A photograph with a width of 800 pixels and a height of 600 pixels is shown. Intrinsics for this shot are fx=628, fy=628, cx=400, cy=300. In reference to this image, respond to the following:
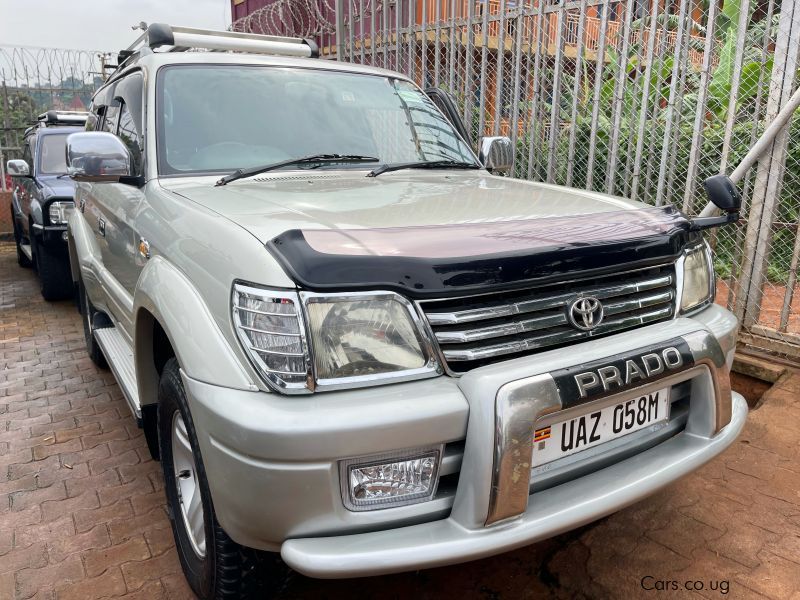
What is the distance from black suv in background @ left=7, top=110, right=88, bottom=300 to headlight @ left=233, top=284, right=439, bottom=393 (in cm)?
446

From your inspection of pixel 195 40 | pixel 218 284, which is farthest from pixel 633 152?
pixel 218 284

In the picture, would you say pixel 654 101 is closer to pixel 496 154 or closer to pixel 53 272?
pixel 496 154

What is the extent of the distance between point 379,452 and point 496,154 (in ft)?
7.38

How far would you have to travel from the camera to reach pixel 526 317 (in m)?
1.76

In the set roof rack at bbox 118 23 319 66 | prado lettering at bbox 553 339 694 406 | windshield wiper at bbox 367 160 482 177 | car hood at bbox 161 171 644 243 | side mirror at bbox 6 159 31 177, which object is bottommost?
prado lettering at bbox 553 339 694 406

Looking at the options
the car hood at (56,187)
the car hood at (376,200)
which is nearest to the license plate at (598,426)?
the car hood at (376,200)

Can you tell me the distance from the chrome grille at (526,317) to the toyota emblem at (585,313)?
0.01 metres

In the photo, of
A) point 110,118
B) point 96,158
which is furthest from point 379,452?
point 110,118

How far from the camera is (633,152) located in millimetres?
4551

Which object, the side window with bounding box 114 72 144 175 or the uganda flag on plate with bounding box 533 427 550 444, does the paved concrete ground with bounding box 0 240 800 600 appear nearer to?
the uganda flag on plate with bounding box 533 427 550 444

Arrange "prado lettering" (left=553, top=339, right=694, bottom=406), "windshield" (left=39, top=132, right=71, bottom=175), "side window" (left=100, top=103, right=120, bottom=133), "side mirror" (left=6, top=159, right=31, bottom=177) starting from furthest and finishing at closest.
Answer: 1. "windshield" (left=39, top=132, right=71, bottom=175)
2. "side mirror" (left=6, top=159, right=31, bottom=177)
3. "side window" (left=100, top=103, right=120, bottom=133)
4. "prado lettering" (left=553, top=339, right=694, bottom=406)

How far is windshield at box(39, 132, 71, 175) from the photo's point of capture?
269 inches

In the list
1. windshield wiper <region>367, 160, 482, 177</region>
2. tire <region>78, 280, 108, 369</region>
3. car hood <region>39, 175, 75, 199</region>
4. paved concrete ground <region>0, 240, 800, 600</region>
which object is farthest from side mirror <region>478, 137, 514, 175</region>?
car hood <region>39, 175, 75, 199</region>

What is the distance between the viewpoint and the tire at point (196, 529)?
5.88 ft
